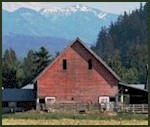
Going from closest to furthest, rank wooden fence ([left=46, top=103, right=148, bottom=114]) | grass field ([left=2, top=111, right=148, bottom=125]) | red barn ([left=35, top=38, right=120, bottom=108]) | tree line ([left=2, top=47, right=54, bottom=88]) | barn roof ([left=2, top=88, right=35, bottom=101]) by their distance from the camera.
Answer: grass field ([left=2, top=111, right=148, bottom=125]) → wooden fence ([left=46, top=103, right=148, bottom=114]) → red barn ([left=35, top=38, right=120, bottom=108]) → barn roof ([left=2, top=88, right=35, bottom=101]) → tree line ([left=2, top=47, right=54, bottom=88])

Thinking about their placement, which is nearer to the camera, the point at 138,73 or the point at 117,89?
the point at 117,89

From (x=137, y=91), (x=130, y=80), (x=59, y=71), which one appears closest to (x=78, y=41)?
(x=59, y=71)

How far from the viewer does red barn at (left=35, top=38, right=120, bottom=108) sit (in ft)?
174

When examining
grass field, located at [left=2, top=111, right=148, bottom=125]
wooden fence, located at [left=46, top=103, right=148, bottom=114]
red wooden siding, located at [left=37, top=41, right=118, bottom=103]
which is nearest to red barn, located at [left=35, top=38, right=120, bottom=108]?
red wooden siding, located at [left=37, top=41, right=118, bottom=103]

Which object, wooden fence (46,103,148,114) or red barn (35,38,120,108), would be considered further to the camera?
red barn (35,38,120,108)

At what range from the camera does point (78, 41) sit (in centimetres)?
5325

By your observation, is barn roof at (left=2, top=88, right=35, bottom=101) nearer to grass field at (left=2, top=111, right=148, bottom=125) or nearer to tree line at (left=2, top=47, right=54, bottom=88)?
tree line at (left=2, top=47, right=54, bottom=88)

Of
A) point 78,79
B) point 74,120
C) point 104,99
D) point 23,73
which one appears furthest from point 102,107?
point 23,73

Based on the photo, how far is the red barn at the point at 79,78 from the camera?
174 feet

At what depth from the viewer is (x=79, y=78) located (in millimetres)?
53375

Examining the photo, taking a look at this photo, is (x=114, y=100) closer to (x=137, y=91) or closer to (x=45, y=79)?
(x=137, y=91)

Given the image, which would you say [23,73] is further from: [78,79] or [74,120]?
[74,120]

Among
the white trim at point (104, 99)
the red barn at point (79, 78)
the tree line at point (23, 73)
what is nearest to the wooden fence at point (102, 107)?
the red barn at point (79, 78)

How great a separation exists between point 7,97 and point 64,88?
24.0ft
